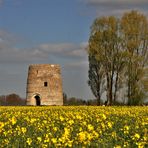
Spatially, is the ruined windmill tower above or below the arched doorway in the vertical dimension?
above

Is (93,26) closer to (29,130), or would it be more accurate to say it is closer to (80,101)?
(80,101)

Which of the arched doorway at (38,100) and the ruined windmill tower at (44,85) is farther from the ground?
A: the ruined windmill tower at (44,85)

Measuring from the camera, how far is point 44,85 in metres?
54.5

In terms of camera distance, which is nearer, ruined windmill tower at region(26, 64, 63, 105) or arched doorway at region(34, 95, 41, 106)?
ruined windmill tower at region(26, 64, 63, 105)

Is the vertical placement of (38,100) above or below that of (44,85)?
below

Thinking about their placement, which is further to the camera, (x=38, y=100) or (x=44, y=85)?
(x=38, y=100)

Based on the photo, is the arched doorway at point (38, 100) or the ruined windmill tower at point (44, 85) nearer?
the ruined windmill tower at point (44, 85)

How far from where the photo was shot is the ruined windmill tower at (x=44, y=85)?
53.9 metres

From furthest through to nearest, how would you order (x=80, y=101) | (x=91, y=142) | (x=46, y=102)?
(x=80, y=101) → (x=46, y=102) → (x=91, y=142)

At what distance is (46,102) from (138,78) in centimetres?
916

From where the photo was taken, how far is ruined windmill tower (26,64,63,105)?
5388 centimetres

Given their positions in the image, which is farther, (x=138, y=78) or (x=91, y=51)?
(x=91, y=51)

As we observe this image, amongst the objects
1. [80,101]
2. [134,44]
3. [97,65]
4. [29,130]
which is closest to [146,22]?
[134,44]

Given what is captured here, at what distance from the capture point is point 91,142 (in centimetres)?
870
